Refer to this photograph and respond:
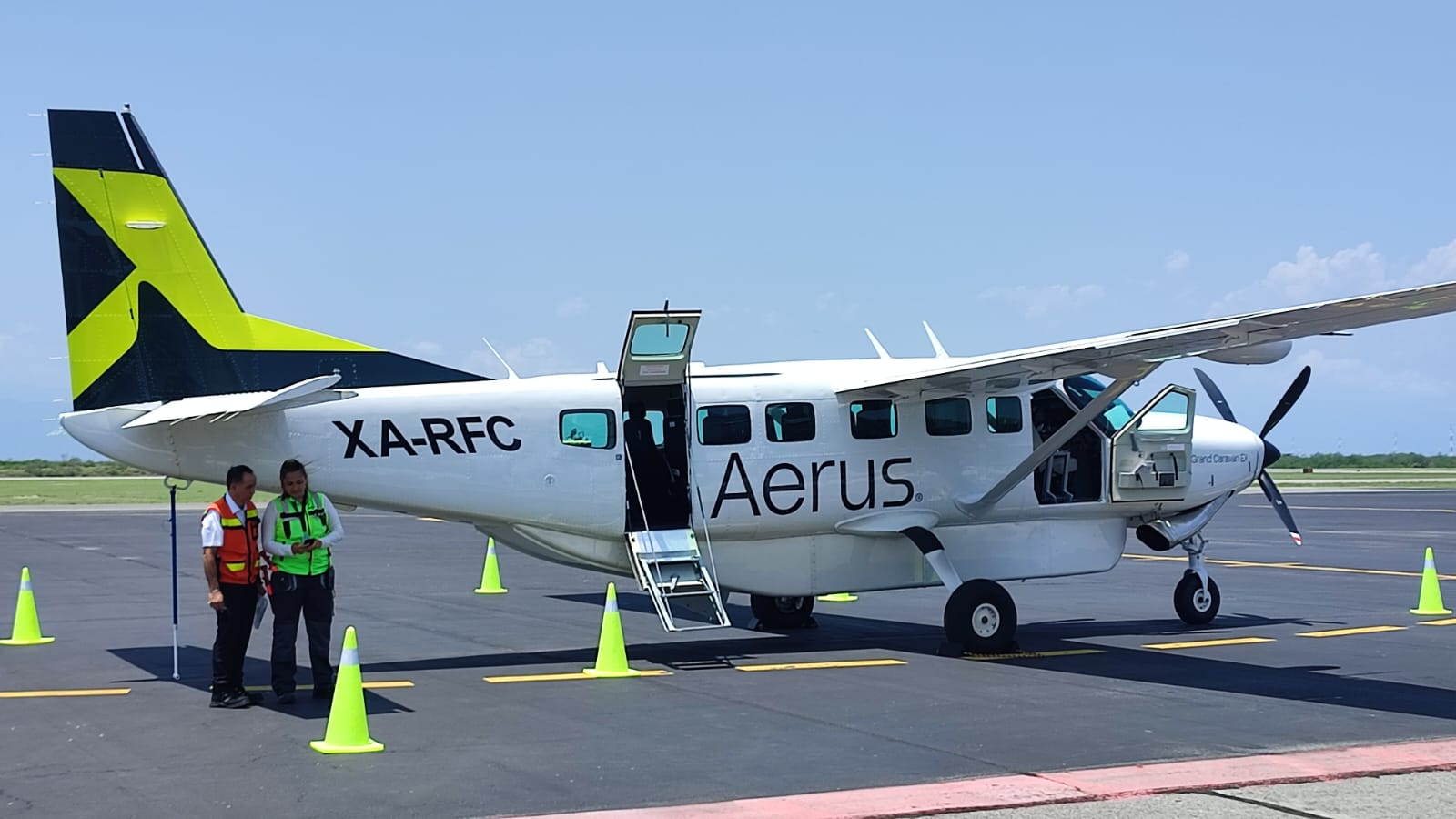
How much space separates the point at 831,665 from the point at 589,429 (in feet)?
10.9

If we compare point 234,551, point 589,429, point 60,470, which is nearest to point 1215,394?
point 589,429

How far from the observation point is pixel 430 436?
14281mm

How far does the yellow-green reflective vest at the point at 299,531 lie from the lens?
11.9 m

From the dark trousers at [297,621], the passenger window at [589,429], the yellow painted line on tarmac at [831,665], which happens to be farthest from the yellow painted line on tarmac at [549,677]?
the passenger window at [589,429]

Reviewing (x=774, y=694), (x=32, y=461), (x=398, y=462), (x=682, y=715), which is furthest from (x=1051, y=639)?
(x=32, y=461)

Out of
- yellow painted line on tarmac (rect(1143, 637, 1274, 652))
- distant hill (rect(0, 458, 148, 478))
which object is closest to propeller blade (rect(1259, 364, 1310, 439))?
yellow painted line on tarmac (rect(1143, 637, 1274, 652))

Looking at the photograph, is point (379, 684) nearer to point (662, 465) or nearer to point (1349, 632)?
point (662, 465)

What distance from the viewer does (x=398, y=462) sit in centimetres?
1416

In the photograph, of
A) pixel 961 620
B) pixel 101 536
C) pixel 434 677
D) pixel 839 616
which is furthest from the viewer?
pixel 101 536

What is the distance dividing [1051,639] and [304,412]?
834cm

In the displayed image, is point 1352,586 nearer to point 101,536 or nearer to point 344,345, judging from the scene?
point 344,345

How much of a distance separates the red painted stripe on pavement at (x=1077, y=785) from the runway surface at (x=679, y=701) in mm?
242

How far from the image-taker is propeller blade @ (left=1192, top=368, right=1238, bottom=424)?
19.2m

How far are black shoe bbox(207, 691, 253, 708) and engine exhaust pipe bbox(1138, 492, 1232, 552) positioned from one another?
33.9 ft
